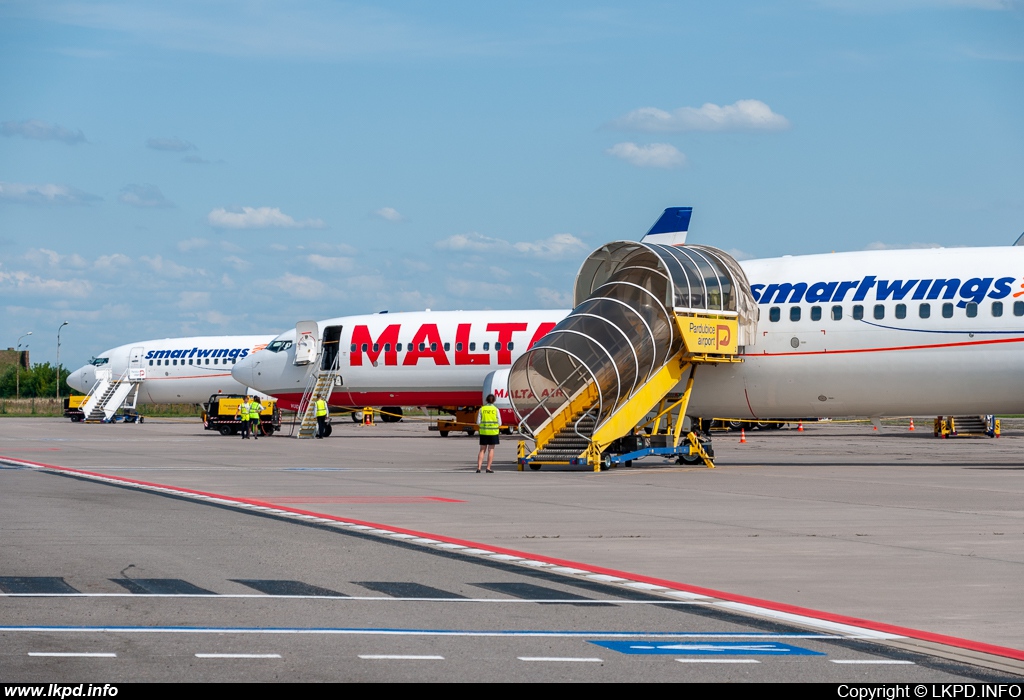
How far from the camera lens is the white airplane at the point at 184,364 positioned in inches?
3044

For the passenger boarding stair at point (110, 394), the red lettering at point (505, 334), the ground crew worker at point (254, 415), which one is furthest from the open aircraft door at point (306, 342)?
the passenger boarding stair at point (110, 394)

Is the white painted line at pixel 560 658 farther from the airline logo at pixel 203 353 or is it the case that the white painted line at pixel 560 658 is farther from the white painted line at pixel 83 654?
the airline logo at pixel 203 353

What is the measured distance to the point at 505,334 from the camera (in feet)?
177

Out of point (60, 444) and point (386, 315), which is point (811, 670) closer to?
point (60, 444)

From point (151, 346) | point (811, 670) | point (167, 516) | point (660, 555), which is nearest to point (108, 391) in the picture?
point (151, 346)

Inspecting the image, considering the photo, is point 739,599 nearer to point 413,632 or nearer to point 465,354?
point 413,632

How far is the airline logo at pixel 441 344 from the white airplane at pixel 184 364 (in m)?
22.8

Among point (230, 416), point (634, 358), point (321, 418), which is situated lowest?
point (230, 416)

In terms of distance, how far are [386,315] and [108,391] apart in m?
34.3

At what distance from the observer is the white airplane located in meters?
77.3

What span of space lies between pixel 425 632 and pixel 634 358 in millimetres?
23245

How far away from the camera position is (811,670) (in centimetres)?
859

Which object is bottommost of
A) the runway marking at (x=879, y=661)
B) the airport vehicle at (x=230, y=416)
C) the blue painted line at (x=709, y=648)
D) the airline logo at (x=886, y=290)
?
the blue painted line at (x=709, y=648)

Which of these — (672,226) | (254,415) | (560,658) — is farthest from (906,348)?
(254,415)
